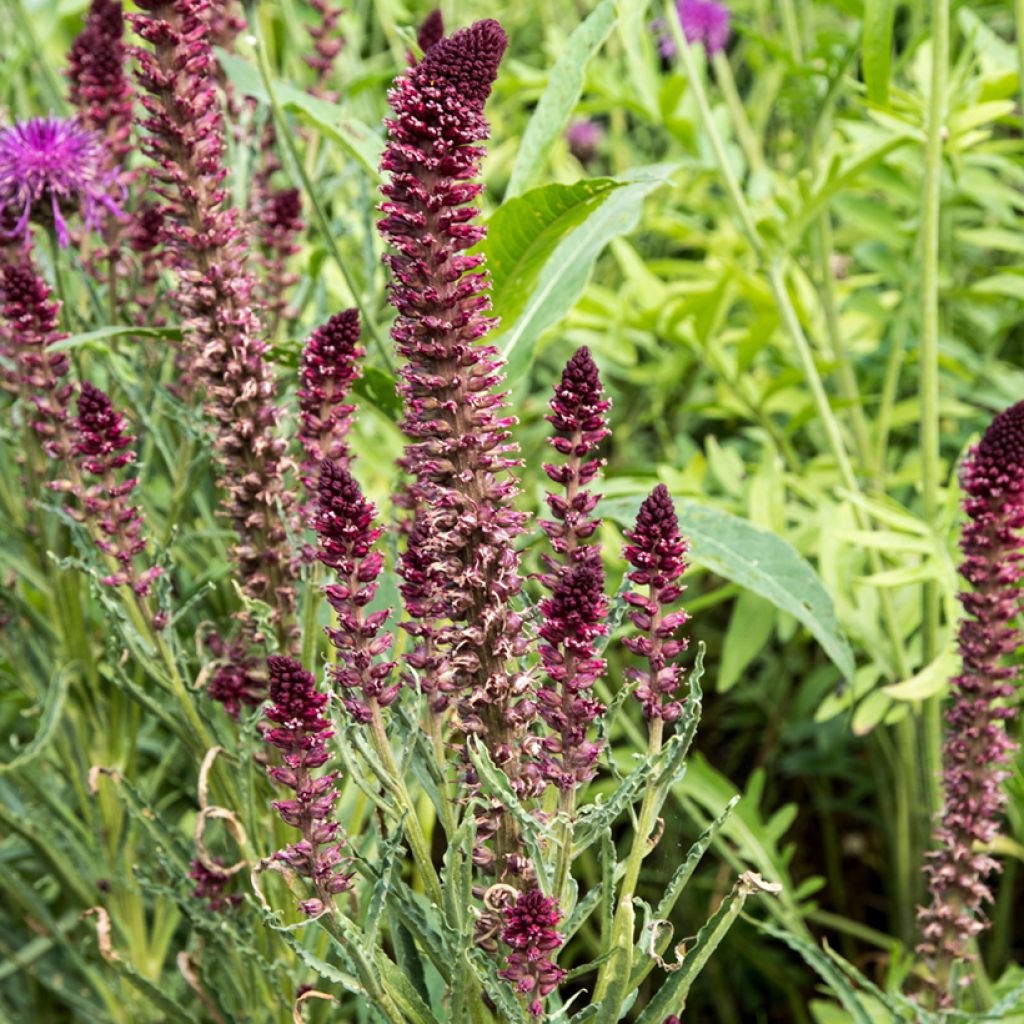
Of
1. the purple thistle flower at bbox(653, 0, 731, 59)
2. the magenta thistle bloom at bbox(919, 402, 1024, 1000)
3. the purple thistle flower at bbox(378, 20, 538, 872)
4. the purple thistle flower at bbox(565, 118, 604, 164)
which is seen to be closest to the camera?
the purple thistle flower at bbox(378, 20, 538, 872)

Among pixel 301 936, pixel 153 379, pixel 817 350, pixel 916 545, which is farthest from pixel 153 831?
pixel 817 350

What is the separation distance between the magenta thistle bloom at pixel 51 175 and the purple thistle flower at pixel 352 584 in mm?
660

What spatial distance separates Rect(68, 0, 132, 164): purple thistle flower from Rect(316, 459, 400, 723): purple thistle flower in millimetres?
813

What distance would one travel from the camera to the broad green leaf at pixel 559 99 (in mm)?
1370

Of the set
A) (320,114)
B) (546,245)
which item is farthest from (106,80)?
(546,245)

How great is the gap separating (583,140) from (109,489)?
2632mm

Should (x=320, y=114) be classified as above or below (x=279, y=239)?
above

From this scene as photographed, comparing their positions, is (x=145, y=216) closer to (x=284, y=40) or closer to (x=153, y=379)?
(x=153, y=379)

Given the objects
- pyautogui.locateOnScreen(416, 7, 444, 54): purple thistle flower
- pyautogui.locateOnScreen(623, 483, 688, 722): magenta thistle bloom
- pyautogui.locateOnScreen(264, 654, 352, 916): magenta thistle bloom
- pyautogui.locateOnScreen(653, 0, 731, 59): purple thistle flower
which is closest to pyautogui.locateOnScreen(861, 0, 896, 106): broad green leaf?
pyautogui.locateOnScreen(416, 7, 444, 54): purple thistle flower

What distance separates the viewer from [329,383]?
41.4 inches

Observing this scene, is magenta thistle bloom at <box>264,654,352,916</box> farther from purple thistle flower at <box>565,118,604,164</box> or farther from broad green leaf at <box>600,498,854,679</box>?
purple thistle flower at <box>565,118,604,164</box>

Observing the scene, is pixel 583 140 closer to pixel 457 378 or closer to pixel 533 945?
pixel 457 378

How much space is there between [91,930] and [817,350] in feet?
5.29

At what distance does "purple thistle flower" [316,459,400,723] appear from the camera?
0.88m
